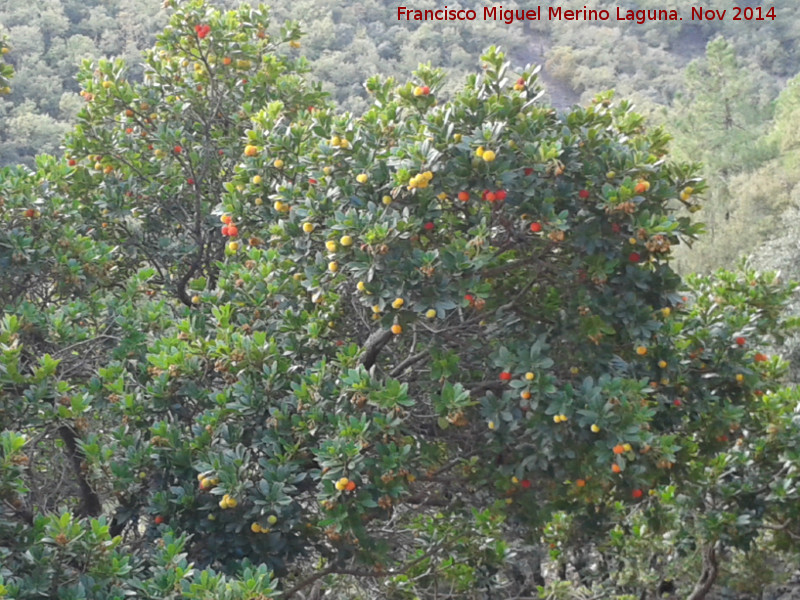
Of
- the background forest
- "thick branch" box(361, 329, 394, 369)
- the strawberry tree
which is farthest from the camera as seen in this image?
the background forest

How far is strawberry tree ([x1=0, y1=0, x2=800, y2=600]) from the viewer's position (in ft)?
11.4

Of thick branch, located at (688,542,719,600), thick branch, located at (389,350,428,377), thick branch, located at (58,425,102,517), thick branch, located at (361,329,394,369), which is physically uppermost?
thick branch, located at (361,329,394,369)

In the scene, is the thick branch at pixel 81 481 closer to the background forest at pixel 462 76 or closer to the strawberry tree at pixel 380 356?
the strawberry tree at pixel 380 356

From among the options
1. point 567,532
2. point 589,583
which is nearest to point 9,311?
point 567,532

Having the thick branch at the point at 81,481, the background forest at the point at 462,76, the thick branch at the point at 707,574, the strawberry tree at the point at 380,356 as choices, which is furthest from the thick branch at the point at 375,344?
the background forest at the point at 462,76

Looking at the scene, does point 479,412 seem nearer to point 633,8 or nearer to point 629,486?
point 629,486

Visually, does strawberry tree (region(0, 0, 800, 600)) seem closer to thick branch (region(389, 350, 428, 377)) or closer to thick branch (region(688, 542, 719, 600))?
thick branch (region(389, 350, 428, 377))

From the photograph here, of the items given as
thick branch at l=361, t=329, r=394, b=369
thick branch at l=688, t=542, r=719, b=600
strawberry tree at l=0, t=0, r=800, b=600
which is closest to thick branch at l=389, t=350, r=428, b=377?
strawberry tree at l=0, t=0, r=800, b=600

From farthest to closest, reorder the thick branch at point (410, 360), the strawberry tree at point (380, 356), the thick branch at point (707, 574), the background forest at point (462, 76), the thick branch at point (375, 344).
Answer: the background forest at point (462, 76)
the thick branch at point (707, 574)
the thick branch at point (410, 360)
the thick branch at point (375, 344)
the strawberry tree at point (380, 356)

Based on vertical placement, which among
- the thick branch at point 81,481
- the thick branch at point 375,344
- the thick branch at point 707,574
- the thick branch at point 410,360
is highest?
the thick branch at point 375,344

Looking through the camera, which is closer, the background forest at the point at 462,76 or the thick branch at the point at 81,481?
the thick branch at the point at 81,481

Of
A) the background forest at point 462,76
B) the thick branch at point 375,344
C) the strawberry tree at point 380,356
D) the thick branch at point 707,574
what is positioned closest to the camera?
the strawberry tree at point 380,356

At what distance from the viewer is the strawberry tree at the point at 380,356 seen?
11.4 feet

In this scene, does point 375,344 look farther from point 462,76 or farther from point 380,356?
point 462,76
